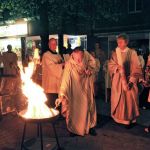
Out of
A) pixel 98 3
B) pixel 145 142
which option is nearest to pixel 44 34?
pixel 98 3

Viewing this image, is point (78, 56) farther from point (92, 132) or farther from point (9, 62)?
point (9, 62)

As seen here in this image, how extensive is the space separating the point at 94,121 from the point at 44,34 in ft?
30.8

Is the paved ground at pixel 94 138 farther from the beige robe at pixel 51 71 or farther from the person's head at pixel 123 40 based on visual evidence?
the person's head at pixel 123 40

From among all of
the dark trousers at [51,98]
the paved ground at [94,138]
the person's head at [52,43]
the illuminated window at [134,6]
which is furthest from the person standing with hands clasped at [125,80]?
the illuminated window at [134,6]

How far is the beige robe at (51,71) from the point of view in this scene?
26.9 ft

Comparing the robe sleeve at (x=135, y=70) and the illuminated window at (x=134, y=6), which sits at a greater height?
the illuminated window at (x=134, y=6)

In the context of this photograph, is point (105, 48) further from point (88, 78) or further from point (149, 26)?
point (88, 78)

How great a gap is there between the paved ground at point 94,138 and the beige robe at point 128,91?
1.02 feet

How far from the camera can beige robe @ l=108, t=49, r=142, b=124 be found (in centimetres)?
751

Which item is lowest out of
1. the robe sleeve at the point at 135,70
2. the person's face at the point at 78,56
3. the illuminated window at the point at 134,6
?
the robe sleeve at the point at 135,70

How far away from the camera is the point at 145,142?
6527 millimetres

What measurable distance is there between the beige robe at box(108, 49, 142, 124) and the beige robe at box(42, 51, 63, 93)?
1.37 m

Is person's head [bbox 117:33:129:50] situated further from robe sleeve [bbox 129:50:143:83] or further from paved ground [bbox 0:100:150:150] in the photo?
paved ground [bbox 0:100:150:150]

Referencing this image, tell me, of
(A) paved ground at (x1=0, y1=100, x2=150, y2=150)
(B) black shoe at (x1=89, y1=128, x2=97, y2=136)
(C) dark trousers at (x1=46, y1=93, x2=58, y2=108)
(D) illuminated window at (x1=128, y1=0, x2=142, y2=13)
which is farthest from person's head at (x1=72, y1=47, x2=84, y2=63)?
(D) illuminated window at (x1=128, y1=0, x2=142, y2=13)
